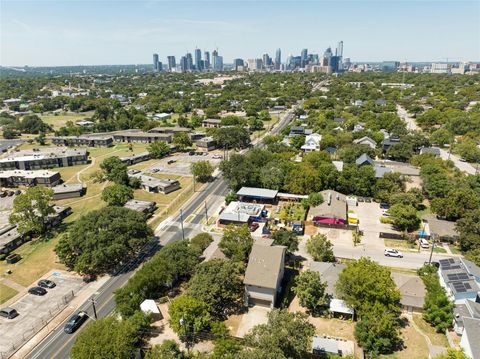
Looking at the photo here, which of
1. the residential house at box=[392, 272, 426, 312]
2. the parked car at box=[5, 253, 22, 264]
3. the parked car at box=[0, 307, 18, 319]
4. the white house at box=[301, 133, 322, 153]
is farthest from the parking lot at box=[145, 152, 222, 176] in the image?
the residential house at box=[392, 272, 426, 312]

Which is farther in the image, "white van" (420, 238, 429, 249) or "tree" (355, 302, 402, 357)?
"white van" (420, 238, 429, 249)

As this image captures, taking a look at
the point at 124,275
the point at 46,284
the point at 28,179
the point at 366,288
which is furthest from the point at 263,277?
the point at 28,179

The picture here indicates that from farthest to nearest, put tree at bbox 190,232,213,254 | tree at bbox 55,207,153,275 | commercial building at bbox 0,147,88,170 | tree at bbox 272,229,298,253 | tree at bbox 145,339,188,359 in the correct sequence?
commercial building at bbox 0,147,88,170
tree at bbox 190,232,213,254
tree at bbox 272,229,298,253
tree at bbox 55,207,153,275
tree at bbox 145,339,188,359

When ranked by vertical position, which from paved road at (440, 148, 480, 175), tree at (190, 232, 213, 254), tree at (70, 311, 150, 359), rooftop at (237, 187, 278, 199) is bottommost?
paved road at (440, 148, 480, 175)

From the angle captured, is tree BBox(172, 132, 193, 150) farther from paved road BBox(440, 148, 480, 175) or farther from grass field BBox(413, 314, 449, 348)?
grass field BBox(413, 314, 449, 348)

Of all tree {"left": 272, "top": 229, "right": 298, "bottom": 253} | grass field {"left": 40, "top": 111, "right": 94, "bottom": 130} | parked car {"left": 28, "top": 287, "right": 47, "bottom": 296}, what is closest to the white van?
tree {"left": 272, "top": 229, "right": 298, "bottom": 253}

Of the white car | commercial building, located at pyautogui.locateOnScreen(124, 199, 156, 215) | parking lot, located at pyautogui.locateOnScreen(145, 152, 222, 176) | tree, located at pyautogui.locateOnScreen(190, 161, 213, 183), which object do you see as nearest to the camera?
the white car

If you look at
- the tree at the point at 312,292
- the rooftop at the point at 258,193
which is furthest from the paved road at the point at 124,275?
the tree at the point at 312,292

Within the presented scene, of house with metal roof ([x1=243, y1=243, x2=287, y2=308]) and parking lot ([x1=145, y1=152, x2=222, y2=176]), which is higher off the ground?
house with metal roof ([x1=243, y1=243, x2=287, y2=308])
